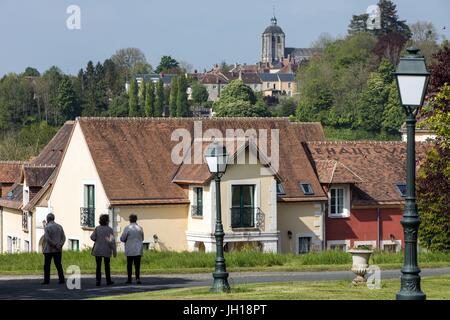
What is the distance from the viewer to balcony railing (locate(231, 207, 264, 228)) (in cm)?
5091

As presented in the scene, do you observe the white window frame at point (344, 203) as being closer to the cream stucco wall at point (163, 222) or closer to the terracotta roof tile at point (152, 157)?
the terracotta roof tile at point (152, 157)

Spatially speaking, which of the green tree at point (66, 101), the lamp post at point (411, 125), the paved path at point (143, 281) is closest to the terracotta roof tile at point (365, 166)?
the paved path at point (143, 281)

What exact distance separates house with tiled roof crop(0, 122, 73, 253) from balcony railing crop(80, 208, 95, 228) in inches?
144

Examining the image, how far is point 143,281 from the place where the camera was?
28.1 meters

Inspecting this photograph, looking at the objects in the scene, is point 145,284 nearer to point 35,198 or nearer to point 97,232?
point 97,232

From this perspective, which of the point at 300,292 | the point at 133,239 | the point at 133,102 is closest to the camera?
the point at 300,292

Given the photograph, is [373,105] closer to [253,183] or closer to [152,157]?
[152,157]

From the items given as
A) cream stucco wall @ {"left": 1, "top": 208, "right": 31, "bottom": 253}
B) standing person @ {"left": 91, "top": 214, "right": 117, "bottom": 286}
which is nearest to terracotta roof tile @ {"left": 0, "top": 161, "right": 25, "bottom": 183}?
cream stucco wall @ {"left": 1, "top": 208, "right": 31, "bottom": 253}

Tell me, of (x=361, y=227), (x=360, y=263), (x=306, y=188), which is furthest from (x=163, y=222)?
(x=360, y=263)

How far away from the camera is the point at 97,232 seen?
1021 inches

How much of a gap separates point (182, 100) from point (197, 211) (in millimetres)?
138559

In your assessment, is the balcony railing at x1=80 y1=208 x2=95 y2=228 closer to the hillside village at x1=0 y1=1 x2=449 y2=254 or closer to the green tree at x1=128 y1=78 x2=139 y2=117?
the hillside village at x1=0 y1=1 x2=449 y2=254

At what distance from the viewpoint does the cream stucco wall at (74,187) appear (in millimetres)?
52656
